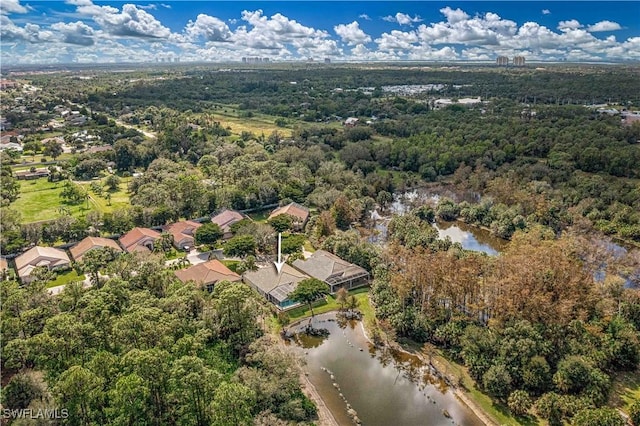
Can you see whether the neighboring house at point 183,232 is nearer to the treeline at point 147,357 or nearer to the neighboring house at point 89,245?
the neighboring house at point 89,245

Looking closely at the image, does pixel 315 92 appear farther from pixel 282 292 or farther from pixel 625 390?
pixel 625 390

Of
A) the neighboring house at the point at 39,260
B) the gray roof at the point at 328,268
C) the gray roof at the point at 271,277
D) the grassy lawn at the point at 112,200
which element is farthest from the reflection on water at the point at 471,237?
the grassy lawn at the point at 112,200

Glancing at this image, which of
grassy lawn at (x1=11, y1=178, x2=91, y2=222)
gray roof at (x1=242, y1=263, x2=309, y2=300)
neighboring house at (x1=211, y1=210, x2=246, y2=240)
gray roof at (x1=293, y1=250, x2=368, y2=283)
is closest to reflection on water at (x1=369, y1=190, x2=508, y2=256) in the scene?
gray roof at (x1=293, y1=250, x2=368, y2=283)

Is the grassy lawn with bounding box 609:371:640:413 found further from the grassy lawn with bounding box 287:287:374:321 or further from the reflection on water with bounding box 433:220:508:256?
the reflection on water with bounding box 433:220:508:256

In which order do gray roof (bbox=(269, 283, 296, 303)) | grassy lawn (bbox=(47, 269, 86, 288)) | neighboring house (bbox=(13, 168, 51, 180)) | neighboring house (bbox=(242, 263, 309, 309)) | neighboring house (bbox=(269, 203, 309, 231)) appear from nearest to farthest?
gray roof (bbox=(269, 283, 296, 303))
neighboring house (bbox=(242, 263, 309, 309))
grassy lawn (bbox=(47, 269, 86, 288))
neighboring house (bbox=(269, 203, 309, 231))
neighboring house (bbox=(13, 168, 51, 180))

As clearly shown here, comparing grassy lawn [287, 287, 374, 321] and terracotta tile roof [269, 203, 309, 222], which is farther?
terracotta tile roof [269, 203, 309, 222]
